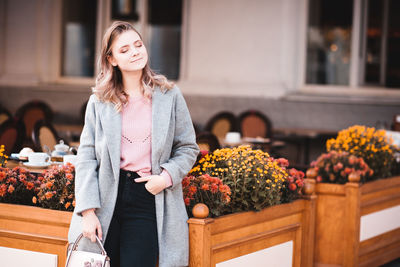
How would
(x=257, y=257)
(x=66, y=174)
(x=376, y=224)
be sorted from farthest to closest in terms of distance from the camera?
1. (x=376, y=224)
2. (x=257, y=257)
3. (x=66, y=174)

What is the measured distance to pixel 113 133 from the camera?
8.50ft

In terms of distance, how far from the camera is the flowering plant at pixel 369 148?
471cm

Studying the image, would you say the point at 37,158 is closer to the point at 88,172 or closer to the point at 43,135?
the point at 43,135

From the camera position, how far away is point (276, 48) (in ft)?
28.3

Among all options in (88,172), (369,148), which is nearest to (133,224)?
(88,172)

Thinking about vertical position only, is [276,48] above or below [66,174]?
above

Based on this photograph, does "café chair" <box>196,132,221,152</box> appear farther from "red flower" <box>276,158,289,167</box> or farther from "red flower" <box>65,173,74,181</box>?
"red flower" <box>65,173,74,181</box>

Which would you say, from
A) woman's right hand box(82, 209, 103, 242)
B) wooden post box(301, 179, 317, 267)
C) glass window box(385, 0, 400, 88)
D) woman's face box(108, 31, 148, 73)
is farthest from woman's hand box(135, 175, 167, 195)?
glass window box(385, 0, 400, 88)

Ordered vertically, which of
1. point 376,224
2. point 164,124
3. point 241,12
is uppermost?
point 241,12

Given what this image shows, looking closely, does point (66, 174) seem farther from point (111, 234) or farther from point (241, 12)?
point (241, 12)

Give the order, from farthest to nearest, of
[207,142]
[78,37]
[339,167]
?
[78,37] < [207,142] < [339,167]

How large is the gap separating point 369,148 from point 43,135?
2.57 meters

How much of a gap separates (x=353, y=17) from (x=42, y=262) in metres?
6.56

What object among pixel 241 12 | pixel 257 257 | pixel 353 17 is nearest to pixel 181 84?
pixel 241 12
